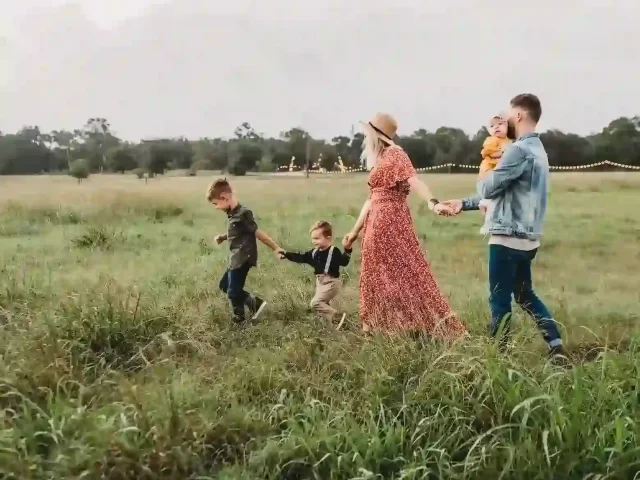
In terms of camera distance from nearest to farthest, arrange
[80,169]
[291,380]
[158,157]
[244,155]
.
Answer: [291,380] → [244,155] → [158,157] → [80,169]

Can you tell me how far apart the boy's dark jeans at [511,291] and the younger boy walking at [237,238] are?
1526 mm

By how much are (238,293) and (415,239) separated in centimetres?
134

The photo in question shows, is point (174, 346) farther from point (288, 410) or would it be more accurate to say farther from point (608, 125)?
point (608, 125)

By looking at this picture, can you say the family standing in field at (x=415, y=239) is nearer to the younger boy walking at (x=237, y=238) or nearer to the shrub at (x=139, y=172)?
the younger boy walking at (x=237, y=238)

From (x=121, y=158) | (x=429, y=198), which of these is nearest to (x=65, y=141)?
(x=121, y=158)

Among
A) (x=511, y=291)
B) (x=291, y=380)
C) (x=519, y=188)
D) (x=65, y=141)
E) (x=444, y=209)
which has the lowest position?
(x=291, y=380)

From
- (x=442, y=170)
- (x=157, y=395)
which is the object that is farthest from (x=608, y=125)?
(x=157, y=395)

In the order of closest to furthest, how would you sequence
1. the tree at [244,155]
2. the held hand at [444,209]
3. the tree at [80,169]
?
the held hand at [444,209]
the tree at [244,155]
the tree at [80,169]

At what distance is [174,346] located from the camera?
13.9 feet

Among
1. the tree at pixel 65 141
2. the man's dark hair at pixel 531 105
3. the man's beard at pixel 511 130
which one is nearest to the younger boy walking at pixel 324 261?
Answer: the man's beard at pixel 511 130

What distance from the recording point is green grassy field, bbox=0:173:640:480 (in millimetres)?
2900

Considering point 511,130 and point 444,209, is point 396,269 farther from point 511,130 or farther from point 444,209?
point 511,130

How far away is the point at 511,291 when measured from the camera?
4117mm

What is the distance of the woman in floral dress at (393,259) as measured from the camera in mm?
4383
